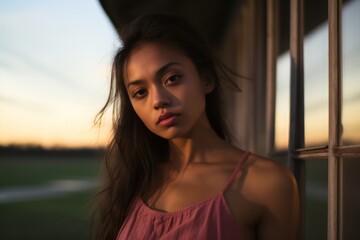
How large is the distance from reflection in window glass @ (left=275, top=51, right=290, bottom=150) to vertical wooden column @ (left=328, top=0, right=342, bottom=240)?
619 millimetres

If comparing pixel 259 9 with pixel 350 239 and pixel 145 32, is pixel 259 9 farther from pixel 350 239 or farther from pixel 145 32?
pixel 350 239

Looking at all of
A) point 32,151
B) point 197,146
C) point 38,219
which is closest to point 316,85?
point 197,146

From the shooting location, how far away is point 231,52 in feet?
13.1

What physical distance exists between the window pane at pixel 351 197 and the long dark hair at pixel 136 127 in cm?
54

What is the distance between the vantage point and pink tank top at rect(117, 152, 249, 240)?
1.17 m

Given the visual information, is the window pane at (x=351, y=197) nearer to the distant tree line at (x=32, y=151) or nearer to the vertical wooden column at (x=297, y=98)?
the vertical wooden column at (x=297, y=98)

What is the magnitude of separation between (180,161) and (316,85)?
0.46 meters

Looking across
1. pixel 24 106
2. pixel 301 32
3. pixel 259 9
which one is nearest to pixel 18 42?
pixel 24 106

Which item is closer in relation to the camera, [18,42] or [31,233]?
[18,42]

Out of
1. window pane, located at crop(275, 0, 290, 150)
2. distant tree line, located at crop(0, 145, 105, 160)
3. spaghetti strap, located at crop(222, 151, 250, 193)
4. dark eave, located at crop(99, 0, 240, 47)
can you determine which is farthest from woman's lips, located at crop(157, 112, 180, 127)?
dark eave, located at crop(99, 0, 240, 47)

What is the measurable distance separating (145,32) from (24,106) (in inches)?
359

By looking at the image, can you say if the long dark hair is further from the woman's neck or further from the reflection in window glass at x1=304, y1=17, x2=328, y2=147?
the reflection in window glass at x1=304, y1=17, x2=328, y2=147

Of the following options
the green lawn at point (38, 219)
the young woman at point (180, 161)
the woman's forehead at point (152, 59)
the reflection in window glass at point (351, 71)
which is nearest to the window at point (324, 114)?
the reflection in window glass at point (351, 71)

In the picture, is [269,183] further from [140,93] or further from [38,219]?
[38,219]
